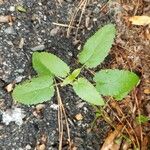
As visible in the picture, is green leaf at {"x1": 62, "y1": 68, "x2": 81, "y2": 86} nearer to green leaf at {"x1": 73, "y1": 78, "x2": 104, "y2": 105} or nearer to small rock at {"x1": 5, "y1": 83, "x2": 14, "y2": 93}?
green leaf at {"x1": 73, "y1": 78, "x2": 104, "y2": 105}

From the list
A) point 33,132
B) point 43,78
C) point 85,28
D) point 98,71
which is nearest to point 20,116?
point 33,132

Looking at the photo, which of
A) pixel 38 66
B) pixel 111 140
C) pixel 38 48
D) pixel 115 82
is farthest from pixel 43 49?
pixel 111 140

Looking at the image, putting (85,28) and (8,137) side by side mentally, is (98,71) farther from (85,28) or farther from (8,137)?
(8,137)

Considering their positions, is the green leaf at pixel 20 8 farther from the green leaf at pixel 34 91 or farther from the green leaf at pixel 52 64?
the green leaf at pixel 34 91

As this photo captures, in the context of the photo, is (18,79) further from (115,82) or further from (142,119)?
(142,119)

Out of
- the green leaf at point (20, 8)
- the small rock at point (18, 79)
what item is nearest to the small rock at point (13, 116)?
the small rock at point (18, 79)

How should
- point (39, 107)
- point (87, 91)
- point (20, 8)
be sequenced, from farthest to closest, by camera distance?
point (20, 8) < point (39, 107) < point (87, 91)

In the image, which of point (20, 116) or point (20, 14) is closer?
point (20, 116)
